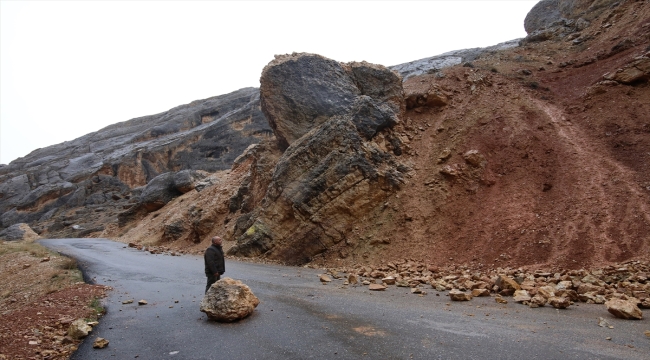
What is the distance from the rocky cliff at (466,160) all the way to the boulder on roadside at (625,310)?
3690 millimetres

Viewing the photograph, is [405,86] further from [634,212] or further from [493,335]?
[493,335]

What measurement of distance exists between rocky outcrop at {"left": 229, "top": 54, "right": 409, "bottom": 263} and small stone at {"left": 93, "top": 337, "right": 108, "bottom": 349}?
992cm

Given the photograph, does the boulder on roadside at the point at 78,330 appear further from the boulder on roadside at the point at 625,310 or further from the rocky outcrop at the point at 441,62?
the rocky outcrop at the point at 441,62

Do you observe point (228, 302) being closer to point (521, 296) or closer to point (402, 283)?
point (402, 283)

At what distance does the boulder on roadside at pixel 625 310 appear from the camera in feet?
20.0

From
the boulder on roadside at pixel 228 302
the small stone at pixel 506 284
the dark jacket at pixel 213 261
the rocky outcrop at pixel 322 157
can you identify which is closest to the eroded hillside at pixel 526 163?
the rocky outcrop at pixel 322 157

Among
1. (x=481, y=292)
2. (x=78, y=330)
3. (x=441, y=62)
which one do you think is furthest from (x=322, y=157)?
(x=441, y=62)

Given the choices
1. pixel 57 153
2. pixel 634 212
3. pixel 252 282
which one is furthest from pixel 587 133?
pixel 57 153

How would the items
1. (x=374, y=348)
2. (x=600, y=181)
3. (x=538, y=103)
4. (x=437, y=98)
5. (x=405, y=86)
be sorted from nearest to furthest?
(x=374, y=348) < (x=600, y=181) < (x=538, y=103) < (x=437, y=98) < (x=405, y=86)

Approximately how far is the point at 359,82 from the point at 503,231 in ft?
40.0

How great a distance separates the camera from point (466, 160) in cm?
1591

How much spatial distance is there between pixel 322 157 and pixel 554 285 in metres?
10.9

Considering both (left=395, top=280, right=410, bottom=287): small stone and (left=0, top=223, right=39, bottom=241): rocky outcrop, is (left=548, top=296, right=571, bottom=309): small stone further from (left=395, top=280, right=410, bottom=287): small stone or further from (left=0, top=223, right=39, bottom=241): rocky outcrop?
(left=0, top=223, right=39, bottom=241): rocky outcrop

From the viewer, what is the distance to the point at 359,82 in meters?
21.6
